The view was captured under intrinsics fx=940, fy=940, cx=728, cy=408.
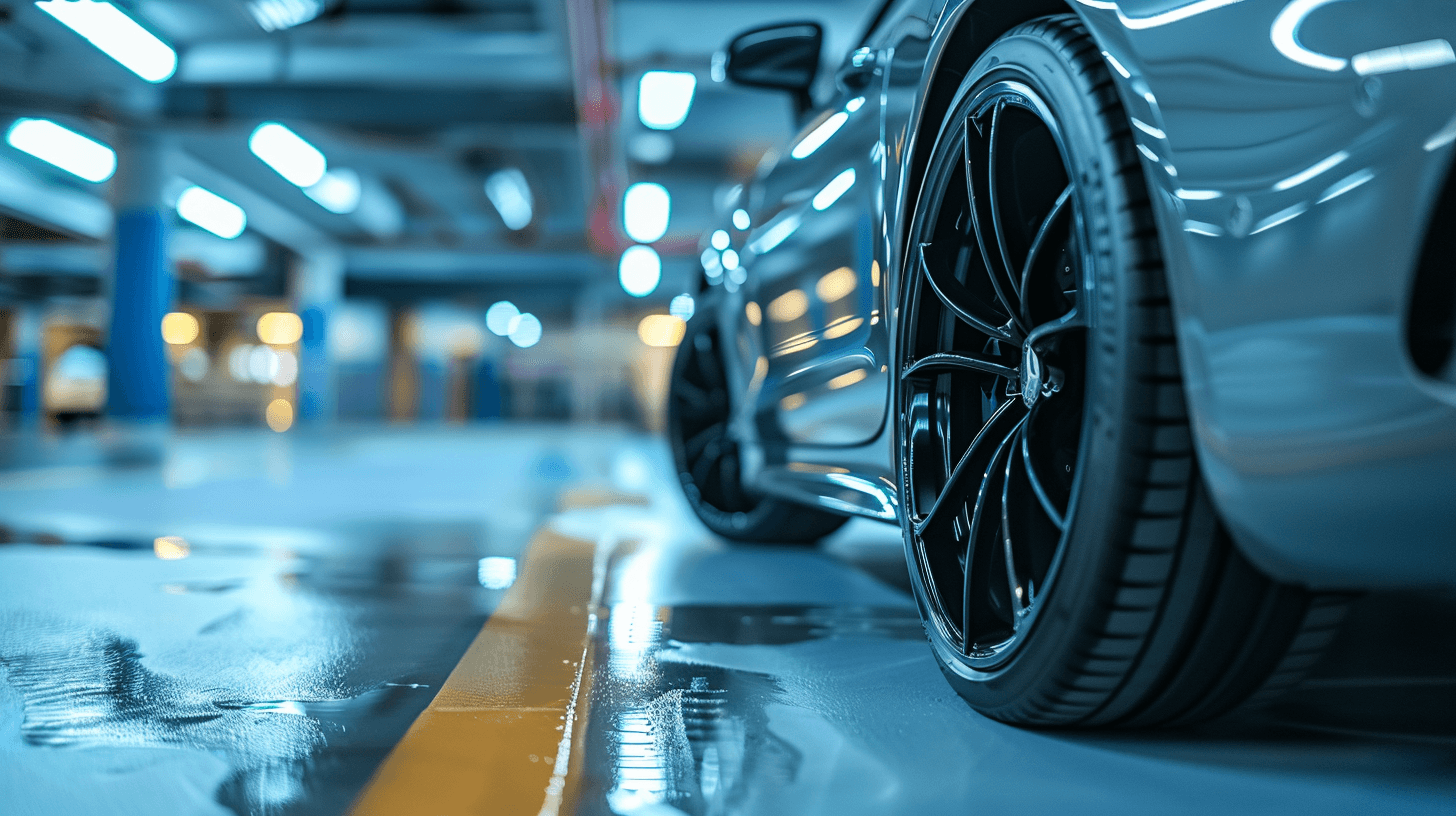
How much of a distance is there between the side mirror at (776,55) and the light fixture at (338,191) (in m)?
15.9

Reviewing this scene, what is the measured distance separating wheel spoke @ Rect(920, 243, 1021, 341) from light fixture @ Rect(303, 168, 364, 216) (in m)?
17.0

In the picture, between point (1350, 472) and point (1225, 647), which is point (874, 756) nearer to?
point (1225, 647)

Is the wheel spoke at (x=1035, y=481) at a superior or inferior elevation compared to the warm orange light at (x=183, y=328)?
inferior

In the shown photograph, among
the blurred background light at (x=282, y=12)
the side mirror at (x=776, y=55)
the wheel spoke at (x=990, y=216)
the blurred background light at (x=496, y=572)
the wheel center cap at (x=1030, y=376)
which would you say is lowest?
the blurred background light at (x=496, y=572)

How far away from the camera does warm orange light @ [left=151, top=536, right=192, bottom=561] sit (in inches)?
105

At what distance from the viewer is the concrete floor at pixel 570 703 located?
102 centimetres

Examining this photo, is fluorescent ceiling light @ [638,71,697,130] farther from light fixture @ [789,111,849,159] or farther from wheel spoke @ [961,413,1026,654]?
wheel spoke @ [961,413,1026,654]

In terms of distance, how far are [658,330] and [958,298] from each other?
29640mm

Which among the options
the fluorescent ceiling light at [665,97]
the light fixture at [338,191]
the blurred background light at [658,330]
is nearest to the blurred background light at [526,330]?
the blurred background light at [658,330]

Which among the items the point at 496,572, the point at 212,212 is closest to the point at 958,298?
the point at 496,572

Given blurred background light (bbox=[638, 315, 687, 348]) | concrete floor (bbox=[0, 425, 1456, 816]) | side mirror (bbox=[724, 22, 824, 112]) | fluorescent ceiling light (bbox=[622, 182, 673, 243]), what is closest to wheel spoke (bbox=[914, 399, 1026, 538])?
concrete floor (bbox=[0, 425, 1456, 816])

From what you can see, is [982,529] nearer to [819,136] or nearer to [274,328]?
[819,136]

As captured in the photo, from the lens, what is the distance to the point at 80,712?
1265 millimetres

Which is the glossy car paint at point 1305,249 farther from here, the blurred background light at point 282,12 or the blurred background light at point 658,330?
the blurred background light at point 658,330
